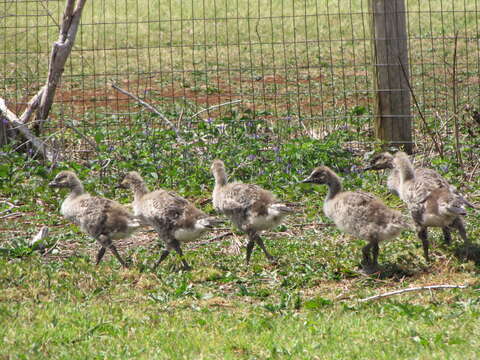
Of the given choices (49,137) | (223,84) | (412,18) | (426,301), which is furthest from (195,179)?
(412,18)

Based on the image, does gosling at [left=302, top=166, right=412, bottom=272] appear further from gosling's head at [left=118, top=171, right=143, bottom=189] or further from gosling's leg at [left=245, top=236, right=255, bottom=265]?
gosling's head at [left=118, top=171, right=143, bottom=189]

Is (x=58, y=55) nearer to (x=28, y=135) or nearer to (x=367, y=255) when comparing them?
(x=28, y=135)

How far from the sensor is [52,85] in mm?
12766

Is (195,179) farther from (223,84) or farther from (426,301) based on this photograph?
(223,84)

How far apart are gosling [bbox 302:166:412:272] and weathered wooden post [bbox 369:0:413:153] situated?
4.08 meters

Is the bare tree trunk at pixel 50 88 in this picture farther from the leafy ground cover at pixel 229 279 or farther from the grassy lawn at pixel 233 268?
the leafy ground cover at pixel 229 279

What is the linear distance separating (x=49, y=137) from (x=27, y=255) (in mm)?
3764

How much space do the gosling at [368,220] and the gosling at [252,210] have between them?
23.7 inches

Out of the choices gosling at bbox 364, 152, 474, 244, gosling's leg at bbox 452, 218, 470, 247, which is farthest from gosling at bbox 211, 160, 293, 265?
gosling's leg at bbox 452, 218, 470, 247

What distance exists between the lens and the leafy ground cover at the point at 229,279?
19.1 feet

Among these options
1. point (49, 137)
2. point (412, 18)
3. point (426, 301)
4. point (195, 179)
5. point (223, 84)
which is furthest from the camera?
point (412, 18)

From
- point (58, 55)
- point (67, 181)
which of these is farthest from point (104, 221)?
point (58, 55)

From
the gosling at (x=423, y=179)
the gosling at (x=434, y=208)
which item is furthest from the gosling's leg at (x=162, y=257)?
the gosling at (x=423, y=179)

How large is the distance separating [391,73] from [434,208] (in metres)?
4.66
